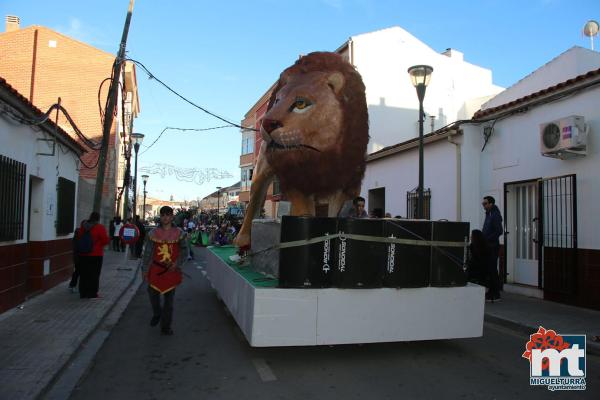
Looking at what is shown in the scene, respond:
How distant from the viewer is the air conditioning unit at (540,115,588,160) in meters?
7.83

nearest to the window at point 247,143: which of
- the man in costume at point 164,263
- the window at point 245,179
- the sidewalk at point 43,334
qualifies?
the window at point 245,179

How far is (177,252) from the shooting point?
6.33 m

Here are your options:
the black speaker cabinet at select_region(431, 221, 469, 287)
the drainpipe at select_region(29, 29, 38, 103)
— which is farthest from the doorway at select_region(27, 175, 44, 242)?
the drainpipe at select_region(29, 29, 38, 103)

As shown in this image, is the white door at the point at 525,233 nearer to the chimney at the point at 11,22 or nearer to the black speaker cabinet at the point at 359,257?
the black speaker cabinet at the point at 359,257

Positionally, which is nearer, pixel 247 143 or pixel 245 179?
pixel 247 143

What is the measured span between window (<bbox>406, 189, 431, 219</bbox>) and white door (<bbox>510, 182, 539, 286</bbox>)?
3.01m

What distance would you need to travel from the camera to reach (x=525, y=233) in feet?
32.4

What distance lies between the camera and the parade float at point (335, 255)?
183 inches

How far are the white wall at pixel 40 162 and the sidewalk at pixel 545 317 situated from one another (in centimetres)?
742

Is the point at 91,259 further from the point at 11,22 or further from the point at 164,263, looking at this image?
the point at 11,22

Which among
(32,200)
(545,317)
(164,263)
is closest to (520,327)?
(545,317)

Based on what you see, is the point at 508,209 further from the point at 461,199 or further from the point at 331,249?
the point at 331,249

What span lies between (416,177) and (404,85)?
879cm

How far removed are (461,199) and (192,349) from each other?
7.70 meters
